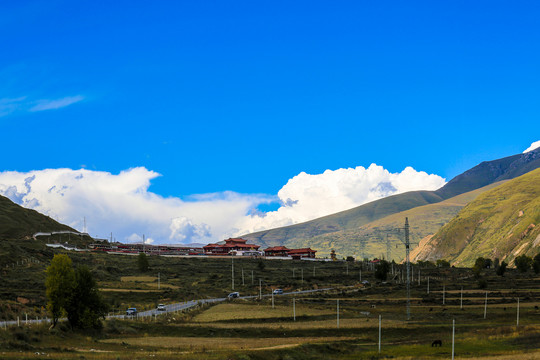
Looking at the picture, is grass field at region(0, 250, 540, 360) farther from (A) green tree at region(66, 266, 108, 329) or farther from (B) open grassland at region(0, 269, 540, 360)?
(A) green tree at region(66, 266, 108, 329)

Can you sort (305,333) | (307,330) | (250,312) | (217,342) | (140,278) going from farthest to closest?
(140,278) → (250,312) → (307,330) → (305,333) → (217,342)

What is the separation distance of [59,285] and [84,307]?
4099 millimetres

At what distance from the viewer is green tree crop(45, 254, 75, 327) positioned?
214 ft

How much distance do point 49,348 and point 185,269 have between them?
463 feet

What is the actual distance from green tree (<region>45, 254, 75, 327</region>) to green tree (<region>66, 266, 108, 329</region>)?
0.72 m

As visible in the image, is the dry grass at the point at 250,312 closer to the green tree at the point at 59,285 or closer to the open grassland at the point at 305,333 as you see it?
the open grassland at the point at 305,333

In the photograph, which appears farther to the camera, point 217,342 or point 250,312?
point 250,312

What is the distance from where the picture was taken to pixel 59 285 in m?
67.2

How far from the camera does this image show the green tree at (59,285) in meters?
65.2

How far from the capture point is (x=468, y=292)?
130 metres

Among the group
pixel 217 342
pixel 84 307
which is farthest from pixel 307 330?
pixel 84 307

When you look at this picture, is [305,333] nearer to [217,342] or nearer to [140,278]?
[217,342]

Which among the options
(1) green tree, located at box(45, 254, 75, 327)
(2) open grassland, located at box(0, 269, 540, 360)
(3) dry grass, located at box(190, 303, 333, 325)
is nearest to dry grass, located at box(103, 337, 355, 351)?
(2) open grassland, located at box(0, 269, 540, 360)

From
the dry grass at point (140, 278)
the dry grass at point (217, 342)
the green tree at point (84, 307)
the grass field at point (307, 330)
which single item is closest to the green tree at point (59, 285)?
the green tree at point (84, 307)
